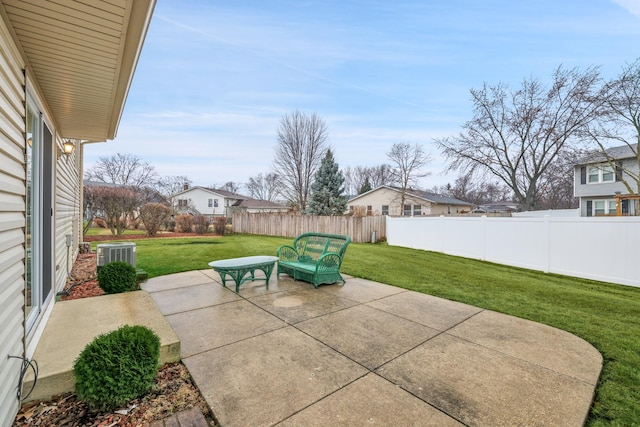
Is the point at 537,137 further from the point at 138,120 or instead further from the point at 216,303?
the point at 138,120

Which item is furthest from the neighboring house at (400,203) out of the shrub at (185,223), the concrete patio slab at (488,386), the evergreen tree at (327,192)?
the concrete patio slab at (488,386)

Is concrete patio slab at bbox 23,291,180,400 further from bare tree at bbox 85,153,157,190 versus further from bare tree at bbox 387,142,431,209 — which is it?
bare tree at bbox 85,153,157,190

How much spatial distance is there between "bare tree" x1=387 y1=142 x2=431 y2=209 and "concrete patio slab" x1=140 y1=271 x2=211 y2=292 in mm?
23993

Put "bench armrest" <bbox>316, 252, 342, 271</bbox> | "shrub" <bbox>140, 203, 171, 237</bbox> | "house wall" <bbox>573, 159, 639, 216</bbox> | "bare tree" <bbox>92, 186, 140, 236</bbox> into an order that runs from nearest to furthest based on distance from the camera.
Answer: "bench armrest" <bbox>316, 252, 342, 271</bbox>, "bare tree" <bbox>92, 186, 140, 236</bbox>, "shrub" <bbox>140, 203, 171, 237</bbox>, "house wall" <bbox>573, 159, 639, 216</bbox>

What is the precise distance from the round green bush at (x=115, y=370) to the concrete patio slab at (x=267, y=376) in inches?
18.2

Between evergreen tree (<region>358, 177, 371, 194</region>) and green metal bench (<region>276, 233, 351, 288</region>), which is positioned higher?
evergreen tree (<region>358, 177, 371, 194</region>)

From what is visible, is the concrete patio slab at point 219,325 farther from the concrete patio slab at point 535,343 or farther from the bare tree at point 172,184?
the bare tree at point 172,184

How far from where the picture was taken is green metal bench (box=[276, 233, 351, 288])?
5277 mm

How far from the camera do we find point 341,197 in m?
21.8

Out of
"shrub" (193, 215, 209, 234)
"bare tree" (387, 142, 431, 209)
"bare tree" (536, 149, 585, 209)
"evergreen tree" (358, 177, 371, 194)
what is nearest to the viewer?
"shrub" (193, 215, 209, 234)

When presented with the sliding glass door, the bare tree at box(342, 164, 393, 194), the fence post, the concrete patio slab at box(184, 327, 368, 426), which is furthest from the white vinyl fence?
the bare tree at box(342, 164, 393, 194)

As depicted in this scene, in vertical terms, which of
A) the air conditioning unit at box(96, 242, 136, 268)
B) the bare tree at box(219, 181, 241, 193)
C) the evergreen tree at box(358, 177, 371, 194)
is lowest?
the air conditioning unit at box(96, 242, 136, 268)

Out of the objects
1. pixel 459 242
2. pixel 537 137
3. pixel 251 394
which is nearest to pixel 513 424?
pixel 251 394

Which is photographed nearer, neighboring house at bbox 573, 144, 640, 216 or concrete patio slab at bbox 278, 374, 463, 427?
concrete patio slab at bbox 278, 374, 463, 427
